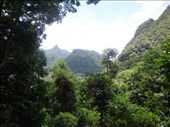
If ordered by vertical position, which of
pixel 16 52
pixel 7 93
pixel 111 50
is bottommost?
pixel 7 93

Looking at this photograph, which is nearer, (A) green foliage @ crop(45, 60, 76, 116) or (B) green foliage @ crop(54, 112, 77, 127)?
(B) green foliage @ crop(54, 112, 77, 127)

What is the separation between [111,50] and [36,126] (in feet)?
230

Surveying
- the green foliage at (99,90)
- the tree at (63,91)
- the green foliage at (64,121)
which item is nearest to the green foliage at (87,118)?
the green foliage at (64,121)

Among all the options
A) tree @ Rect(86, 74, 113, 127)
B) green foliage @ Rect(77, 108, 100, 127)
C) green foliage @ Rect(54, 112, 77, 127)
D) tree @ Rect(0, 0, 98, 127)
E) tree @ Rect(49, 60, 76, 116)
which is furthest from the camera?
tree @ Rect(49, 60, 76, 116)

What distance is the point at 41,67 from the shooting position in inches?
841

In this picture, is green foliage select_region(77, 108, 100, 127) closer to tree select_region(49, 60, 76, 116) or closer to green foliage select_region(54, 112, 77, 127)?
green foliage select_region(54, 112, 77, 127)

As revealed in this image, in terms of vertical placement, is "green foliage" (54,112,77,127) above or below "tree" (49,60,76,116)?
below

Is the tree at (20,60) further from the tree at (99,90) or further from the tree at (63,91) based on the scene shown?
the tree at (63,91)

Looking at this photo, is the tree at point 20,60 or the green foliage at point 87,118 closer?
the tree at point 20,60

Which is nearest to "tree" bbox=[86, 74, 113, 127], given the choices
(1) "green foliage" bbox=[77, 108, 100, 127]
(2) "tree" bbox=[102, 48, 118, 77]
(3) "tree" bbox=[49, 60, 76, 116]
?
(1) "green foliage" bbox=[77, 108, 100, 127]

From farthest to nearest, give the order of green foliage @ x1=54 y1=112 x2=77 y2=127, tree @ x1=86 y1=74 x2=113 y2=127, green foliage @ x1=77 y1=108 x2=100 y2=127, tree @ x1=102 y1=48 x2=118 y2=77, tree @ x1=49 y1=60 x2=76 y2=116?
tree @ x1=102 y1=48 x2=118 y2=77, tree @ x1=49 y1=60 x2=76 y2=116, green foliage @ x1=77 y1=108 x2=100 y2=127, green foliage @ x1=54 y1=112 x2=77 y2=127, tree @ x1=86 y1=74 x2=113 y2=127

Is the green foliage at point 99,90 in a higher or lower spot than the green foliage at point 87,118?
higher

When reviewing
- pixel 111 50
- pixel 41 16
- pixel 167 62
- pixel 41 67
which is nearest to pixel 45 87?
pixel 41 67

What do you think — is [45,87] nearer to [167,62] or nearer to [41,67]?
[41,67]
